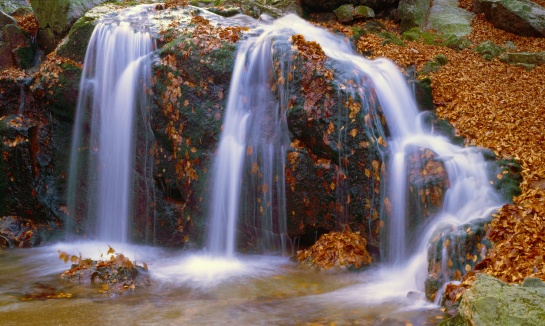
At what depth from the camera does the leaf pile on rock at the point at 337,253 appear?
6.38m

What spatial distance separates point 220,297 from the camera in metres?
5.37

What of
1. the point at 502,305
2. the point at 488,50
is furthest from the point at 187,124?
the point at 488,50

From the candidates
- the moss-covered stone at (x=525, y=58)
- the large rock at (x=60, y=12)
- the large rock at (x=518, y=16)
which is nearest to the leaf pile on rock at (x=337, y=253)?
the moss-covered stone at (x=525, y=58)

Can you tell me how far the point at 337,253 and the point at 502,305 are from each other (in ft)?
11.6

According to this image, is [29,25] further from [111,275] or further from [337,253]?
[337,253]

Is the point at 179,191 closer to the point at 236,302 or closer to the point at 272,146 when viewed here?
the point at 272,146

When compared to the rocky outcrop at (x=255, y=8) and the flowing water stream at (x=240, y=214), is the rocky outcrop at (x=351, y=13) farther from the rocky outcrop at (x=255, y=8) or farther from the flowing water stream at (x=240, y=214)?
the flowing water stream at (x=240, y=214)

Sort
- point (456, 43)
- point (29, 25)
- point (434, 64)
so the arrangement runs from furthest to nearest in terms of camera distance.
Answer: point (456, 43)
point (29, 25)
point (434, 64)

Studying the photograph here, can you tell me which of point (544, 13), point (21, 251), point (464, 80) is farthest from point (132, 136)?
point (544, 13)

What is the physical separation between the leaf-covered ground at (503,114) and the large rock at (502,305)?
140cm

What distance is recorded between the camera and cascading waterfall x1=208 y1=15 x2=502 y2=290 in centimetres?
616

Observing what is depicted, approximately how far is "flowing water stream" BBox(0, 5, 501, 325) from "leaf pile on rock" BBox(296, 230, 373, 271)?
0.22 m

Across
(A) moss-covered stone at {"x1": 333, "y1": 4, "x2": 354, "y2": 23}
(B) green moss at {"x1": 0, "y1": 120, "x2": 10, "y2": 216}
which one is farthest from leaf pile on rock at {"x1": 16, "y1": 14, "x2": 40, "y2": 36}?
(A) moss-covered stone at {"x1": 333, "y1": 4, "x2": 354, "y2": 23}

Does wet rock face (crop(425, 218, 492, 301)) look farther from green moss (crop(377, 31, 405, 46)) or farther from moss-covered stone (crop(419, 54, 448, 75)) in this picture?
green moss (crop(377, 31, 405, 46))
